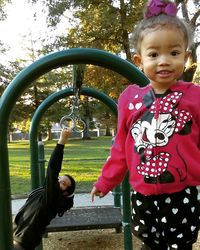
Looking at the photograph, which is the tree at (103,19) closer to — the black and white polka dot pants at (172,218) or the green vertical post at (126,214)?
the green vertical post at (126,214)

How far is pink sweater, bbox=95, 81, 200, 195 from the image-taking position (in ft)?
4.76

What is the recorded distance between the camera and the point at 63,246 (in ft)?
15.0

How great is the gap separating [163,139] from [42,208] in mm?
1225

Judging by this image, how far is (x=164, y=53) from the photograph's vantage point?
4.79 feet

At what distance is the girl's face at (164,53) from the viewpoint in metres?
1.46

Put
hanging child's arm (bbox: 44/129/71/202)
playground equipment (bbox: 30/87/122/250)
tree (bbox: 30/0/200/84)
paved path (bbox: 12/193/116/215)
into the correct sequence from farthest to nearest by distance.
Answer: tree (bbox: 30/0/200/84), paved path (bbox: 12/193/116/215), playground equipment (bbox: 30/87/122/250), hanging child's arm (bbox: 44/129/71/202)

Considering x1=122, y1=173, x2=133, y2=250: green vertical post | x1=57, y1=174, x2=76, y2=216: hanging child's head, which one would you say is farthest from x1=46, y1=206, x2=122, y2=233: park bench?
x1=57, y1=174, x2=76, y2=216: hanging child's head

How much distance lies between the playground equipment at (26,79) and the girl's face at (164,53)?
324mm

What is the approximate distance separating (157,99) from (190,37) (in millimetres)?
265

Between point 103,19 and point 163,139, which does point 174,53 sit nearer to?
point 163,139

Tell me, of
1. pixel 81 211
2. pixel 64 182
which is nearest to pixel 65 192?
pixel 64 182

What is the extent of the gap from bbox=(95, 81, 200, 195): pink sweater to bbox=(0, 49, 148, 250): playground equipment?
0.28 meters

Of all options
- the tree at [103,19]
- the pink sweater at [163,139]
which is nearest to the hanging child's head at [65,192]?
the pink sweater at [163,139]

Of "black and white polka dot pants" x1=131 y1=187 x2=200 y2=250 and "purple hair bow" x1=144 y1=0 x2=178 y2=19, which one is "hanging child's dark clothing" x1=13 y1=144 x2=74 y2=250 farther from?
"purple hair bow" x1=144 y1=0 x2=178 y2=19
